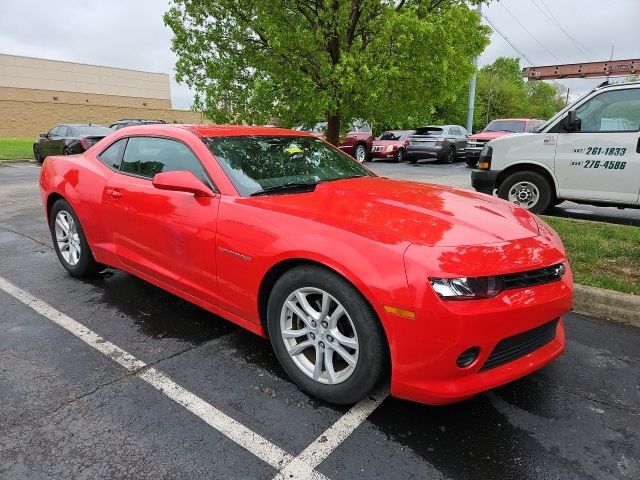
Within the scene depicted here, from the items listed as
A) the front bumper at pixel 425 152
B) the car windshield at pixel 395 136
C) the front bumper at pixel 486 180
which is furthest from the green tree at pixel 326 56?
the car windshield at pixel 395 136

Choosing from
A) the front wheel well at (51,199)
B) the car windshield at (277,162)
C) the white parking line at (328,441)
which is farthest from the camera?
the front wheel well at (51,199)

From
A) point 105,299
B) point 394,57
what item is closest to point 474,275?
point 105,299

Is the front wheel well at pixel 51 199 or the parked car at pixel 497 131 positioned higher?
the parked car at pixel 497 131

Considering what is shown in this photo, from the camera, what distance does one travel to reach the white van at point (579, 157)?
5867 mm

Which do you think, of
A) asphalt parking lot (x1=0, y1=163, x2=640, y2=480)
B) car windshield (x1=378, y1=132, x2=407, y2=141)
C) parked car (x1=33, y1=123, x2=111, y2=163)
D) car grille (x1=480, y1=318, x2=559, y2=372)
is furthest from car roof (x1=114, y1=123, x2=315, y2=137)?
car windshield (x1=378, y1=132, x2=407, y2=141)

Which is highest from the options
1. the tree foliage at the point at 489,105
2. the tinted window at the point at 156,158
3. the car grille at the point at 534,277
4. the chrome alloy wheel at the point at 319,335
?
the tree foliage at the point at 489,105

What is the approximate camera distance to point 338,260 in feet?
7.75

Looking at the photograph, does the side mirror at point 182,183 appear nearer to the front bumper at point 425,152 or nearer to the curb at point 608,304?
the curb at point 608,304

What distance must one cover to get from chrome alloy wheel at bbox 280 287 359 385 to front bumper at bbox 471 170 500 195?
5286mm

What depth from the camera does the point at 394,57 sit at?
5.67m

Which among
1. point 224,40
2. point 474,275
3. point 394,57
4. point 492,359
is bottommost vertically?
point 492,359

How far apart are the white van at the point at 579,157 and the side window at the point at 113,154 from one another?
17.0 ft

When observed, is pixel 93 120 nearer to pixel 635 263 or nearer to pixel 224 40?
pixel 224 40

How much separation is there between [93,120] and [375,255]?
4576 centimetres
